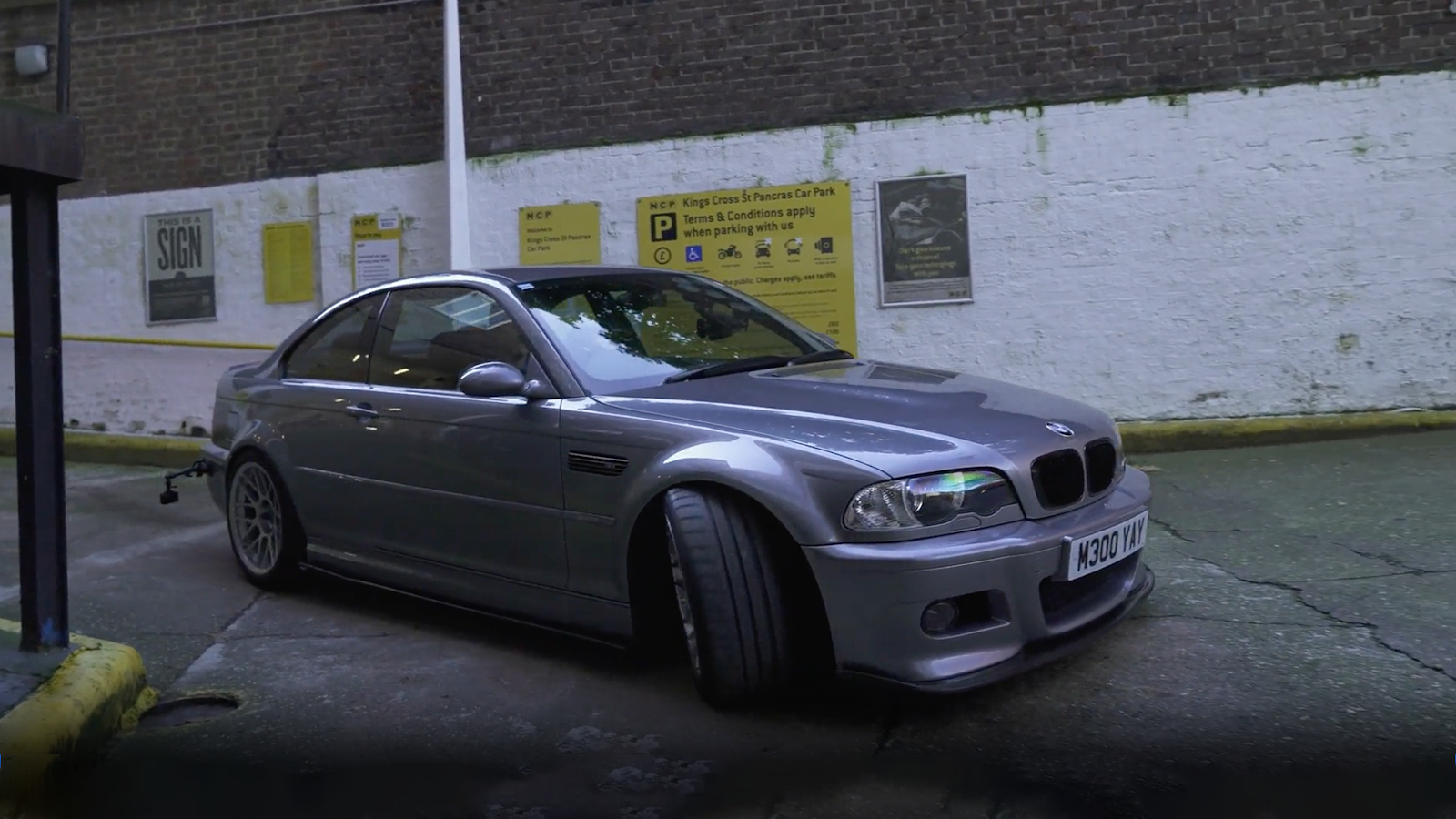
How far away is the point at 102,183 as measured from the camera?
35.1 ft

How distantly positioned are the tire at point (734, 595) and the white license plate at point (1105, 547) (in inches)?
32.7

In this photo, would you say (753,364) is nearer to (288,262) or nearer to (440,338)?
(440,338)

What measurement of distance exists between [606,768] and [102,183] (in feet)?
29.9

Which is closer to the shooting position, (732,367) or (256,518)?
(732,367)

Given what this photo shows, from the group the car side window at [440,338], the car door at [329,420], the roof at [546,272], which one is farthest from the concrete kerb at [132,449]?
the roof at [546,272]

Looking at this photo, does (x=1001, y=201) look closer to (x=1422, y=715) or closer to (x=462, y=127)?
(x=462, y=127)

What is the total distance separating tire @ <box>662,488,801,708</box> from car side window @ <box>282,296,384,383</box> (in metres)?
2.09

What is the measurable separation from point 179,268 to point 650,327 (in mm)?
7153

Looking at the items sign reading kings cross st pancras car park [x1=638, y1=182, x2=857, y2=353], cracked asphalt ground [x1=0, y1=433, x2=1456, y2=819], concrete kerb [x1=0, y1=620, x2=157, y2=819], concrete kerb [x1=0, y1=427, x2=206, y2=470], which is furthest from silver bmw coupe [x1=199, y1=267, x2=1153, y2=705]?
concrete kerb [x1=0, y1=427, x2=206, y2=470]

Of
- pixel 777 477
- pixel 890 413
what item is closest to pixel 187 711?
pixel 777 477

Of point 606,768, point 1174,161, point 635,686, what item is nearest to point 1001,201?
point 1174,161

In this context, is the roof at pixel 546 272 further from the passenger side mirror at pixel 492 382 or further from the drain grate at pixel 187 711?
the drain grate at pixel 187 711

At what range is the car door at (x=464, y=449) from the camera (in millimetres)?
4320

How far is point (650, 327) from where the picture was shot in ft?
15.7
